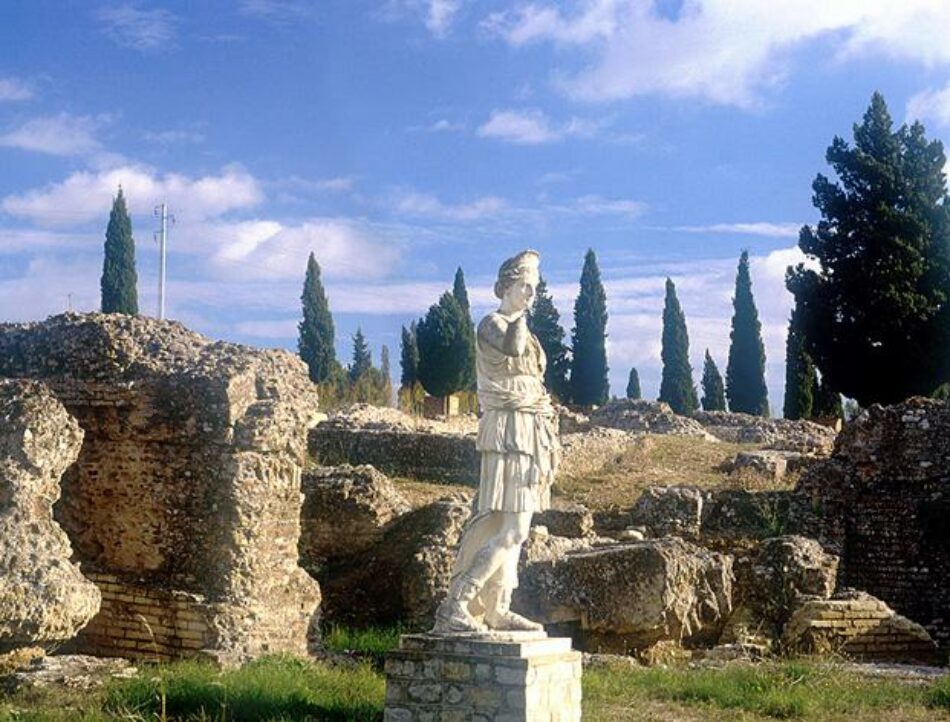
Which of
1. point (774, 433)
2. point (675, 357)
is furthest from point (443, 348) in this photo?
point (774, 433)

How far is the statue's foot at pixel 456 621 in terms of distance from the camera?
782cm

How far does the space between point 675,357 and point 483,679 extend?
37528 mm

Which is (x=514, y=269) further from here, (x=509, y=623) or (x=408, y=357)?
(x=408, y=357)

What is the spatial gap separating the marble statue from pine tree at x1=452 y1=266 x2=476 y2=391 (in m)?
32.7

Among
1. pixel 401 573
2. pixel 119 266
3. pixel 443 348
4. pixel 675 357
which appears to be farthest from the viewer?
pixel 675 357

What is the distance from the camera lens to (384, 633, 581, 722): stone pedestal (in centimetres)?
740

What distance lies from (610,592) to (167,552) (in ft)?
13.9

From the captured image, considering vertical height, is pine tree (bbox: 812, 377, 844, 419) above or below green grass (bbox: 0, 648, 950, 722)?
above

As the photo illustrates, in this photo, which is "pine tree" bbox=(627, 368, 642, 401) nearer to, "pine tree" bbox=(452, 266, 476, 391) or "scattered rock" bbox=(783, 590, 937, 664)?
"pine tree" bbox=(452, 266, 476, 391)

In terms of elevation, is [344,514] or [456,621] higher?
[344,514]

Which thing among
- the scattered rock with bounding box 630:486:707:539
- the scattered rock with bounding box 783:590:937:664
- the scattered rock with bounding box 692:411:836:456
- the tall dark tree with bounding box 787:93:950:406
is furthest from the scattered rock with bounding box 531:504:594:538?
the tall dark tree with bounding box 787:93:950:406

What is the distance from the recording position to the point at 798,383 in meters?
39.3

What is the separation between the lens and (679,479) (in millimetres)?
21453

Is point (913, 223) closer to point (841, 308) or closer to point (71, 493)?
point (841, 308)
